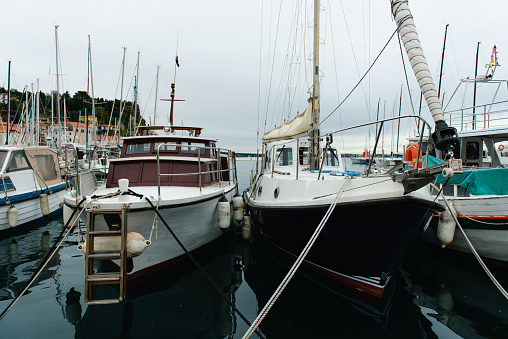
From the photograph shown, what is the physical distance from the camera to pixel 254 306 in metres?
5.20

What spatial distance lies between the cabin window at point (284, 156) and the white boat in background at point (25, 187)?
8095 millimetres

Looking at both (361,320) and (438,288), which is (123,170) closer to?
(361,320)

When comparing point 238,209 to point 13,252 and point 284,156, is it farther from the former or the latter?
point 13,252

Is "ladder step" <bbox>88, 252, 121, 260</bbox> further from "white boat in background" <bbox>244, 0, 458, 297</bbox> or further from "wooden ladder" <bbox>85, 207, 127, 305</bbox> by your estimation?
"white boat in background" <bbox>244, 0, 458, 297</bbox>

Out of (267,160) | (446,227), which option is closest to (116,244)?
(267,160)

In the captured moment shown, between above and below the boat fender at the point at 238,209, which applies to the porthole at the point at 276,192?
above

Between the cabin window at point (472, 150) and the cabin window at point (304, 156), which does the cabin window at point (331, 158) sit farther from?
the cabin window at point (472, 150)

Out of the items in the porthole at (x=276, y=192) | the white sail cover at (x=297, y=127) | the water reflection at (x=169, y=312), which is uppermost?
the white sail cover at (x=297, y=127)

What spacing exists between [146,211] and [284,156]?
185 inches

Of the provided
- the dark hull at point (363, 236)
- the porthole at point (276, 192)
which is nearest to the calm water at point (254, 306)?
the dark hull at point (363, 236)

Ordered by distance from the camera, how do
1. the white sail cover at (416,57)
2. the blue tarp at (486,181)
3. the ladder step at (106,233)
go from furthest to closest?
the blue tarp at (486,181), the ladder step at (106,233), the white sail cover at (416,57)

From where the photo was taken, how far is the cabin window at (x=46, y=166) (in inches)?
445

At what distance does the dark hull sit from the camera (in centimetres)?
436

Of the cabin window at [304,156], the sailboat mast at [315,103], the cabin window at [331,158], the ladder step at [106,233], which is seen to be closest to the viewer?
the ladder step at [106,233]
